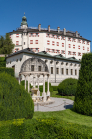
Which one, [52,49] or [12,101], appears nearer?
[12,101]

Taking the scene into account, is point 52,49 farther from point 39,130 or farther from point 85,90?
point 39,130

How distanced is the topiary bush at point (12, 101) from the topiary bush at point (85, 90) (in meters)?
4.37

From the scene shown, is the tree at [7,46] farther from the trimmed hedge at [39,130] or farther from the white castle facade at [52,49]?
the trimmed hedge at [39,130]

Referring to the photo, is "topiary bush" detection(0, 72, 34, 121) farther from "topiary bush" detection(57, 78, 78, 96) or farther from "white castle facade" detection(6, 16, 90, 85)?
"white castle facade" detection(6, 16, 90, 85)

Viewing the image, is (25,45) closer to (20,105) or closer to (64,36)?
(64,36)

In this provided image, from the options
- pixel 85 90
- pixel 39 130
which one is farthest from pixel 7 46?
pixel 39 130

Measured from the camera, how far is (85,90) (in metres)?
9.16

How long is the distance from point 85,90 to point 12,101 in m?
5.37

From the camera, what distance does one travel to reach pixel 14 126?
4703 millimetres

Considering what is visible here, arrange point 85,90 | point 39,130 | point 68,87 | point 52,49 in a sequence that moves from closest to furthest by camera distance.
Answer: point 39,130
point 85,90
point 68,87
point 52,49

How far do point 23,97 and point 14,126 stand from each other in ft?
5.14

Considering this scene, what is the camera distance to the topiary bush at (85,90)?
897 centimetres

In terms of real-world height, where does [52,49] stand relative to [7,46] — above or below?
below

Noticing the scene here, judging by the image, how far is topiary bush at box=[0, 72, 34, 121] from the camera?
5.54 meters
